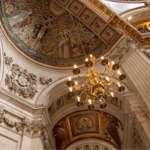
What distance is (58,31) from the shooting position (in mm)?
12625

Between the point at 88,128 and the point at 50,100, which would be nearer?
the point at 50,100

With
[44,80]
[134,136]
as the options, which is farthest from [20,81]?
[134,136]

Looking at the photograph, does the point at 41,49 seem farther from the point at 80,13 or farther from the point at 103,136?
the point at 103,136

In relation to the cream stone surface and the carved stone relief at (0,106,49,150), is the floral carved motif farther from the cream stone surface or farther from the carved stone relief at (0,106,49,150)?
the carved stone relief at (0,106,49,150)

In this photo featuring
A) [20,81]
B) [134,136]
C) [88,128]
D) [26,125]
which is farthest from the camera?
[88,128]

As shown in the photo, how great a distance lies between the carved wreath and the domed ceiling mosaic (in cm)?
101

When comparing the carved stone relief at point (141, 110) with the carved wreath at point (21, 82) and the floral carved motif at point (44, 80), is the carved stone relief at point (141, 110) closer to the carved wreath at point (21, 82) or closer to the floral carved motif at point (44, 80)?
the floral carved motif at point (44, 80)

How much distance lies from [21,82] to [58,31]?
322 centimetres

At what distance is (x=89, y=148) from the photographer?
1655 cm

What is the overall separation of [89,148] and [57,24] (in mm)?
8409

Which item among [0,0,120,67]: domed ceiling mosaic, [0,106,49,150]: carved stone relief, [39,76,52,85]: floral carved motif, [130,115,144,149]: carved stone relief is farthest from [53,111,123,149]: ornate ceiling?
[0,106,49,150]: carved stone relief

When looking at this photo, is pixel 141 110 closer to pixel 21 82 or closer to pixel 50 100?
pixel 50 100

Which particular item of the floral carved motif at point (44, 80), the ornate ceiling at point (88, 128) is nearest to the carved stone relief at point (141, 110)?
the ornate ceiling at point (88, 128)

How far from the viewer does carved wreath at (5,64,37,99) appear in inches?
422
